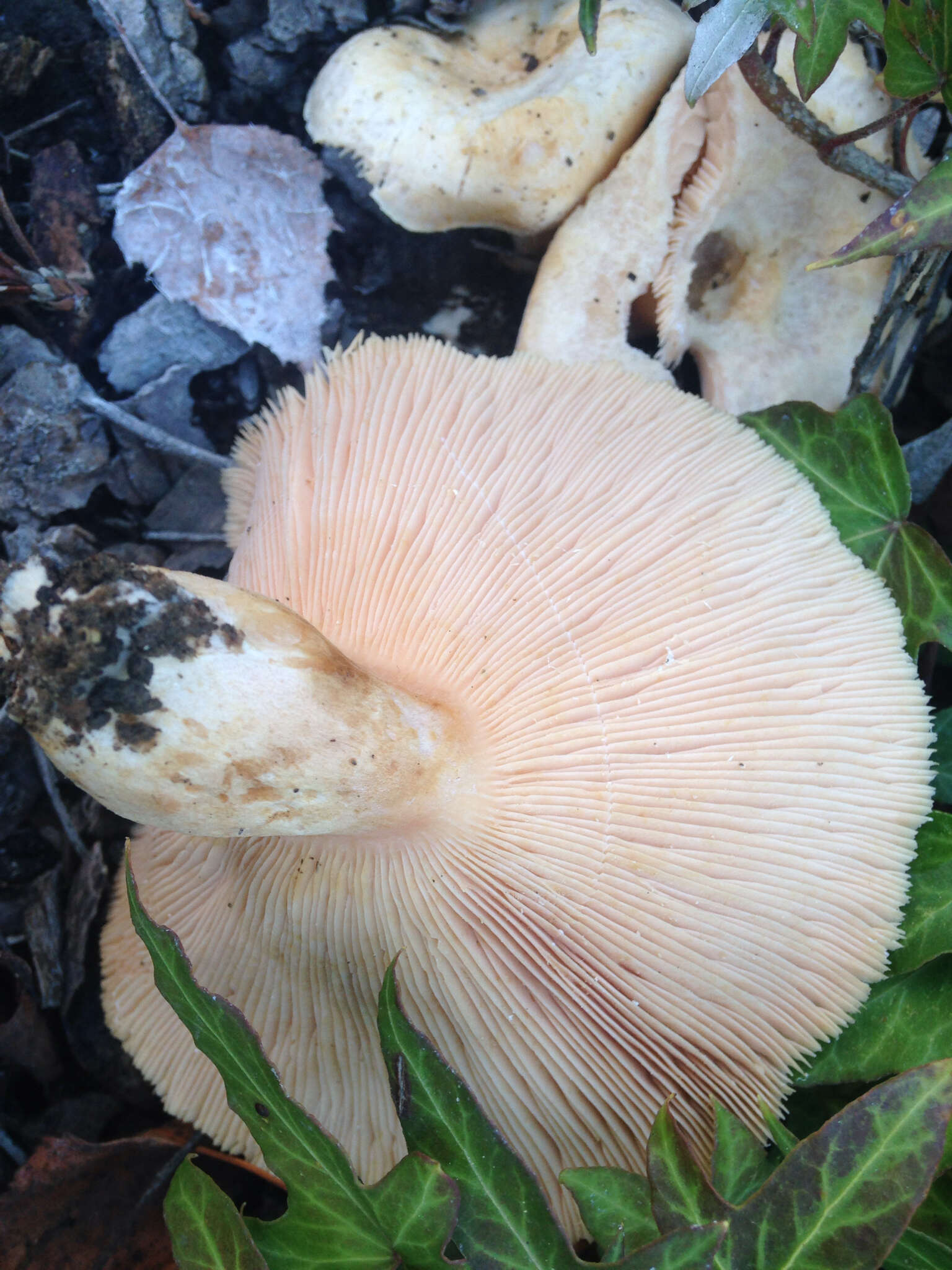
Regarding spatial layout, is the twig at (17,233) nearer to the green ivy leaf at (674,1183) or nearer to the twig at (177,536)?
the twig at (177,536)

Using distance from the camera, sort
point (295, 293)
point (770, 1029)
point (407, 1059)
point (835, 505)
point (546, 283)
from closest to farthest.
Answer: point (407, 1059), point (770, 1029), point (835, 505), point (546, 283), point (295, 293)

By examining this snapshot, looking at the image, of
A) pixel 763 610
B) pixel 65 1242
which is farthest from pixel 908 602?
pixel 65 1242

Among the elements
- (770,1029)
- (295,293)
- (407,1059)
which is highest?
(295,293)

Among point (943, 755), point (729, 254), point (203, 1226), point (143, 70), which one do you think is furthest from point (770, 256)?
point (203, 1226)

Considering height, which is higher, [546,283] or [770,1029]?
[546,283]

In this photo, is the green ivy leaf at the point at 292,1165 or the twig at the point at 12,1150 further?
the twig at the point at 12,1150

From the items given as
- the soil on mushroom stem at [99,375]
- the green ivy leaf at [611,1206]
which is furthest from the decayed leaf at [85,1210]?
the green ivy leaf at [611,1206]

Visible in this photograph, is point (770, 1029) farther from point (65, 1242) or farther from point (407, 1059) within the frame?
point (65, 1242)
